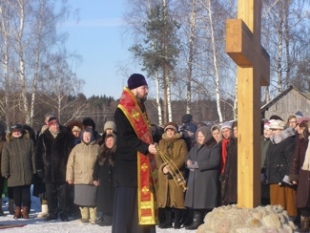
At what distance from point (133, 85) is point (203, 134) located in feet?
13.6

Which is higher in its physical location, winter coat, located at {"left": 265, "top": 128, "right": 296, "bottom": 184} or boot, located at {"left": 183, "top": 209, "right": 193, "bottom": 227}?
winter coat, located at {"left": 265, "top": 128, "right": 296, "bottom": 184}

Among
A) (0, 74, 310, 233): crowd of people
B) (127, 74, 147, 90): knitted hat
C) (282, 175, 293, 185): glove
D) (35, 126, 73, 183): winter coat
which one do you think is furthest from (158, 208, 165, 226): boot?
(127, 74, 147, 90): knitted hat

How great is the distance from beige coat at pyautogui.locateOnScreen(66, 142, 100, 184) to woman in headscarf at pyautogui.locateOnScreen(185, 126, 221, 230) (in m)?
1.72

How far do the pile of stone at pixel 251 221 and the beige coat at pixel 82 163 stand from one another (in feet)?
16.2

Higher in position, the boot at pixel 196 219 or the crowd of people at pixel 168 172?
the crowd of people at pixel 168 172

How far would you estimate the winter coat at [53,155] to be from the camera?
11148 mm

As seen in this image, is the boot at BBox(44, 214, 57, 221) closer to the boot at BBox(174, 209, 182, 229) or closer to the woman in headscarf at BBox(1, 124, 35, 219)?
the woman in headscarf at BBox(1, 124, 35, 219)

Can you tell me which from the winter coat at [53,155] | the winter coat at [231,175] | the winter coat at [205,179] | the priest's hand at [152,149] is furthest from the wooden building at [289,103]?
the priest's hand at [152,149]

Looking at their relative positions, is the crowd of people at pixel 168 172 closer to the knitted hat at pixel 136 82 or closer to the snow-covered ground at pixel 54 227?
the snow-covered ground at pixel 54 227

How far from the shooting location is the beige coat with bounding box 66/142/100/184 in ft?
35.0

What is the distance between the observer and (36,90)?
100 ft

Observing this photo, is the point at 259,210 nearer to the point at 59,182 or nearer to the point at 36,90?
the point at 59,182

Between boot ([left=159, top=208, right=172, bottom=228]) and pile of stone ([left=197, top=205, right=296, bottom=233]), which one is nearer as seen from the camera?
pile of stone ([left=197, top=205, right=296, bottom=233])

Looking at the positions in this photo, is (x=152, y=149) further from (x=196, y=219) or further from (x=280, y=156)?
(x=196, y=219)
